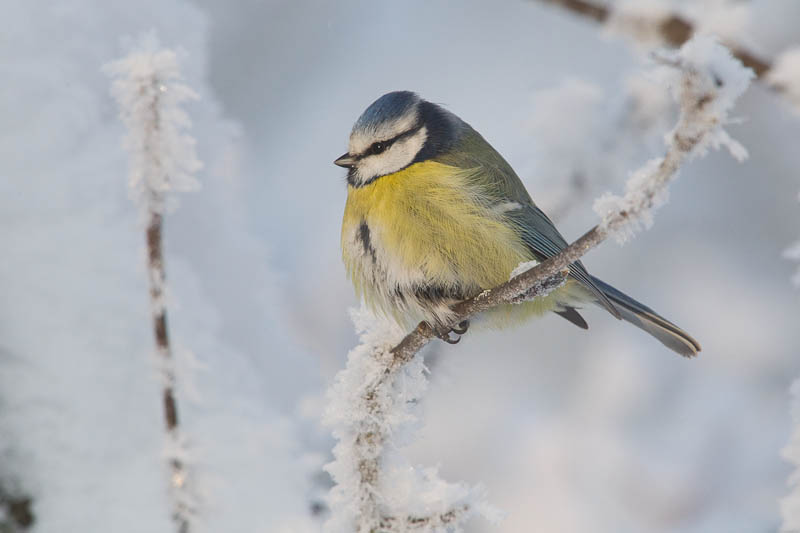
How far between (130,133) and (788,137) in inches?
129

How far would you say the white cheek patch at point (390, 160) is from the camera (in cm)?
160

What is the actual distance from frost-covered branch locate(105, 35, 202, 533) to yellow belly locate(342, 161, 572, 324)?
1.88 ft

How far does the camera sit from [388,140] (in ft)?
5.44

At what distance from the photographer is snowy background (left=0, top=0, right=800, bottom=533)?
1.22m

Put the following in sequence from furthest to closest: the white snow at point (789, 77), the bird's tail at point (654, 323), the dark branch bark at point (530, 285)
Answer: the bird's tail at point (654, 323) < the white snow at point (789, 77) < the dark branch bark at point (530, 285)

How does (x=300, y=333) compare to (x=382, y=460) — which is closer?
(x=382, y=460)

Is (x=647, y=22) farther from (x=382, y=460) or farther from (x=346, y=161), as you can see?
(x=382, y=460)

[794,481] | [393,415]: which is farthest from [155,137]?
[794,481]

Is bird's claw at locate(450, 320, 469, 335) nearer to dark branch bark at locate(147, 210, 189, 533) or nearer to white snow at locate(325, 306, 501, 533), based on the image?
white snow at locate(325, 306, 501, 533)

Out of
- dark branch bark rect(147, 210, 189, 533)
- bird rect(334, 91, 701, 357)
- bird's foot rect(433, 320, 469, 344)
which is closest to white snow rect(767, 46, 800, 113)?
bird rect(334, 91, 701, 357)

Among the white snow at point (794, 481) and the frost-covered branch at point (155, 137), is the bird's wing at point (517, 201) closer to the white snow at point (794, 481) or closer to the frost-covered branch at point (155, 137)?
the white snow at point (794, 481)

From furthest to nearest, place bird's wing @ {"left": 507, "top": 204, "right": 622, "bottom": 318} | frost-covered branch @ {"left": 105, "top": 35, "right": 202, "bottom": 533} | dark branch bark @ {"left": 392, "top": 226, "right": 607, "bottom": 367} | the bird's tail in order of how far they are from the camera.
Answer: the bird's tail, bird's wing @ {"left": 507, "top": 204, "right": 622, "bottom": 318}, frost-covered branch @ {"left": 105, "top": 35, "right": 202, "bottom": 533}, dark branch bark @ {"left": 392, "top": 226, "right": 607, "bottom": 367}

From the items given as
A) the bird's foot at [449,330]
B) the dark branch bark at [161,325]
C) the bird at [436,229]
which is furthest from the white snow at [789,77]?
the dark branch bark at [161,325]

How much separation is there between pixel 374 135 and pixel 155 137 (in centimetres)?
80
